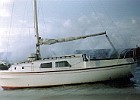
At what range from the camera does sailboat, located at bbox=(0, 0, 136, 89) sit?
28.5m

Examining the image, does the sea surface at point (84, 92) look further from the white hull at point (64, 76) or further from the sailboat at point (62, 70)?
the sailboat at point (62, 70)

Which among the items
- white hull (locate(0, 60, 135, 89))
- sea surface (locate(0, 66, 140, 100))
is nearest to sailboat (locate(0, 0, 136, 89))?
white hull (locate(0, 60, 135, 89))

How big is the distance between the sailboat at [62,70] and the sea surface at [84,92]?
666mm

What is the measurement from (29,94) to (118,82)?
901 cm

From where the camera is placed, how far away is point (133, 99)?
69.0 ft

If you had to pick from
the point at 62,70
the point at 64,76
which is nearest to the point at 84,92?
the point at 64,76

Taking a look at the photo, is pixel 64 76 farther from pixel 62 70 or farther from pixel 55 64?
pixel 55 64

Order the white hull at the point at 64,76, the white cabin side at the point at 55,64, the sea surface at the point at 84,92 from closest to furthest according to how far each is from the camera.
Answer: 1. the sea surface at the point at 84,92
2. the white hull at the point at 64,76
3. the white cabin side at the point at 55,64

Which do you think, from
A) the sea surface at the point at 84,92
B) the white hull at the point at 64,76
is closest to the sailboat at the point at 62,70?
the white hull at the point at 64,76

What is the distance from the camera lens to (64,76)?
28.6 metres

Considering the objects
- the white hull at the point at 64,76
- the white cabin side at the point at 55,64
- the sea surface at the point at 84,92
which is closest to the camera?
the sea surface at the point at 84,92

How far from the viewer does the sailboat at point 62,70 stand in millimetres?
28516

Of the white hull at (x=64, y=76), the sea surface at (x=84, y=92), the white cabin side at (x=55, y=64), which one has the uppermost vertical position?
the white cabin side at (x=55, y=64)

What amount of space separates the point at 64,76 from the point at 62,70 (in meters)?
0.62
